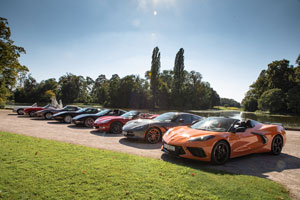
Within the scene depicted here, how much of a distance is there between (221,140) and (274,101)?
57.3 m

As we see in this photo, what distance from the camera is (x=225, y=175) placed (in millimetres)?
3865

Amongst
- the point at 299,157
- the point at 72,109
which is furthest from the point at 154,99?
the point at 299,157

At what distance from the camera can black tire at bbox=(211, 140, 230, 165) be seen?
186 inches

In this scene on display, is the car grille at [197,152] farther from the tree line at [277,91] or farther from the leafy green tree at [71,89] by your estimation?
the leafy green tree at [71,89]

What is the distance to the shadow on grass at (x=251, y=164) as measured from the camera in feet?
14.5

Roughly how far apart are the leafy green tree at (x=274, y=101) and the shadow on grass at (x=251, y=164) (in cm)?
5488

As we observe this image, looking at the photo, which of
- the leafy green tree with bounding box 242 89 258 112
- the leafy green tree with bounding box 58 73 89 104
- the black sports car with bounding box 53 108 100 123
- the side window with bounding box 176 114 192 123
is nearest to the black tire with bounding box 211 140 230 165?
the side window with bounding box 176 114 192 123

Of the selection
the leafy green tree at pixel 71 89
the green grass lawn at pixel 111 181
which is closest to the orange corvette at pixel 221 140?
the green grass lawn at pixel 111 181

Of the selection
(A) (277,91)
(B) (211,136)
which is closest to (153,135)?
(B) (211,136)

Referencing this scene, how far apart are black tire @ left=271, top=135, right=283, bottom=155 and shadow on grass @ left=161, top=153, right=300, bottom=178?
0.81 ft

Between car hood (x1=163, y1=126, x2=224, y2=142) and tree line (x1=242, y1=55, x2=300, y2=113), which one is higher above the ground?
tree line (x1=242, y1=55, x2=300, y2=113)

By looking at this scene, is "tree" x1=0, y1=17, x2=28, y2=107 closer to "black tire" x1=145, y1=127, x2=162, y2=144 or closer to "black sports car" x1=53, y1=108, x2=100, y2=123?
"black sports car" x1=53, y1=108, x2=100, y2=123

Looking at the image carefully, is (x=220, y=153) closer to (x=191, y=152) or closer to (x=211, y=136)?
(x=211, y=136)

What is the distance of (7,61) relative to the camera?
24766 millimetres
